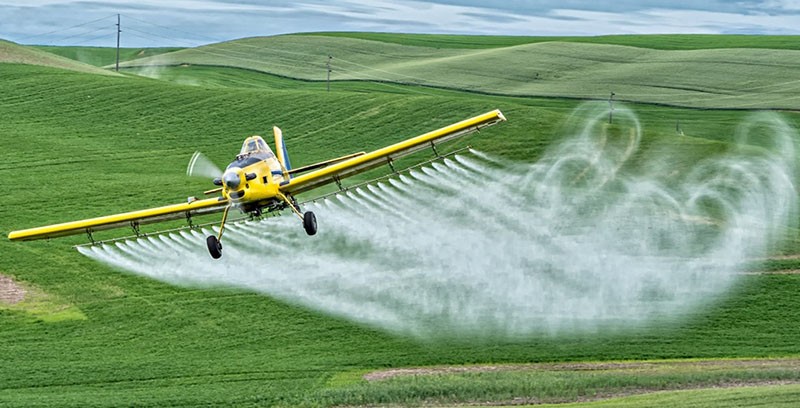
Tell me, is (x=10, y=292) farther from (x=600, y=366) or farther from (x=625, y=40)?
(x=625, y=40)

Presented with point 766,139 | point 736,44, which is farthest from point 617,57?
point 766,139

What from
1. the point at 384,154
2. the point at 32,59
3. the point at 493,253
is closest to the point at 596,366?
the point at 493,253

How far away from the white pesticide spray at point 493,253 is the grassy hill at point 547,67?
178ft

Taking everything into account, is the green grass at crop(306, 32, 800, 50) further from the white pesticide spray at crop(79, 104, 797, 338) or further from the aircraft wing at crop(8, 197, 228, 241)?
the aircraft wing at crop(8, 197, 228, 241)

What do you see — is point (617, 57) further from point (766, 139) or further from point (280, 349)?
point (280, 349)

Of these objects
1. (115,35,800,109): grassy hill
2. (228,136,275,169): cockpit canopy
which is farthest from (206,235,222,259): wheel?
(115,35,800,109): grassy hill

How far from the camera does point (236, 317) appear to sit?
1999 inches

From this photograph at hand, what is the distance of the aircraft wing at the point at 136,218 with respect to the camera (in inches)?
1569

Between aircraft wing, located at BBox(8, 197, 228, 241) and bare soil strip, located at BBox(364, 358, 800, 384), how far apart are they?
869 centimetres

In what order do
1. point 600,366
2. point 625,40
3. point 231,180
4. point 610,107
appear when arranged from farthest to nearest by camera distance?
point 625,40 → point 610,107 → point 600,366 → point 231,180

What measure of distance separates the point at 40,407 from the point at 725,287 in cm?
3029

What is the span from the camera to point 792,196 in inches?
2785

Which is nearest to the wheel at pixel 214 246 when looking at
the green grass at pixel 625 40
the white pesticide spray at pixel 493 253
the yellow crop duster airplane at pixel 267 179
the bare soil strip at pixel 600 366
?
the yellow crop duster airplane at pixel 267 179

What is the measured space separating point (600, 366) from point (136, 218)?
1790cm
